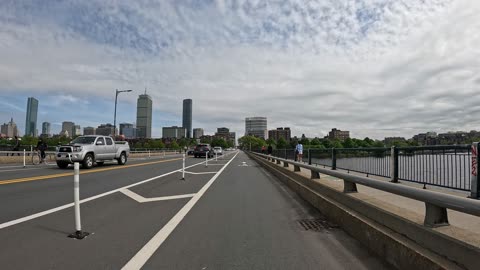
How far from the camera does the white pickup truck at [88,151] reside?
21641 mm

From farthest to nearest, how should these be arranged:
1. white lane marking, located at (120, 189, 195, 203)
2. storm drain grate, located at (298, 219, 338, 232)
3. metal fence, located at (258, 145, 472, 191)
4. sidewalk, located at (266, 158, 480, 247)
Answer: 1. white lane marking, located at (120, 189, 195, 203)
2. metal fence, located at (258, 145, 472, 191)
3. storm drain grate, located at (298, 219, 338, 232)
4. sidewalk, located at (266, 158, 480, 247)

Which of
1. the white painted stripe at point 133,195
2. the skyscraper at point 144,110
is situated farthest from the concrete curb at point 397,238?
the skyscraper at point 144,110

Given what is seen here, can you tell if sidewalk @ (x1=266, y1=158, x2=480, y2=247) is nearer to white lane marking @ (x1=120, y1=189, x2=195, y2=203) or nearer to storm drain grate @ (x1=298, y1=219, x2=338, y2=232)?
storm drain grate @ (x1=298, y1=219, x2=338, y2=232)

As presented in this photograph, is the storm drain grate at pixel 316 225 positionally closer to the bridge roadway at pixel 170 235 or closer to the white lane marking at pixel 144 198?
the bridge roadway at pixel 170 235

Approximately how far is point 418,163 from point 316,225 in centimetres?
458

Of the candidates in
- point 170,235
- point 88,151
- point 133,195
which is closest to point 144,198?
point 133,195

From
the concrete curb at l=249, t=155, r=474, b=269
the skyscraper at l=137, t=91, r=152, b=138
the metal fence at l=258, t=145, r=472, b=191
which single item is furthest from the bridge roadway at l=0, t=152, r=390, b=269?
the skyscraper at l=137, t=91, r=152, b=138

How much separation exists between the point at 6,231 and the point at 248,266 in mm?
4453

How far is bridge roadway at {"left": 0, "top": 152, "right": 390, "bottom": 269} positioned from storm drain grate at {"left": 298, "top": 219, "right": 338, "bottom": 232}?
0.04 m

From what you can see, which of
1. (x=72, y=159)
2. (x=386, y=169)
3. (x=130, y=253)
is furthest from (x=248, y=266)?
(x=72, y=159)

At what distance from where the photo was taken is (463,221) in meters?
5.57

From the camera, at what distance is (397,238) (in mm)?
4613

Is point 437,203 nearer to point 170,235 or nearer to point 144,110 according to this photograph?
point 170,235

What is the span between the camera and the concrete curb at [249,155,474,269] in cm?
357
